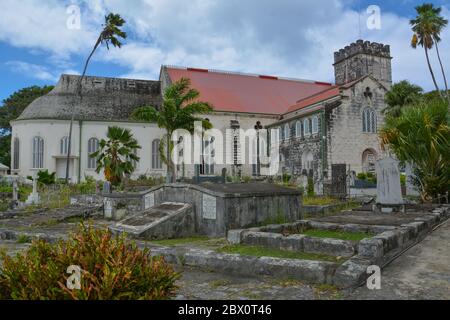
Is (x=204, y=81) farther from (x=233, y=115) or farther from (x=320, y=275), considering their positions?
(x=320, y=275)

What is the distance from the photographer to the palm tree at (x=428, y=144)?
1498 cm

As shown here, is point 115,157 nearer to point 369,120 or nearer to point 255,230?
point 255,230

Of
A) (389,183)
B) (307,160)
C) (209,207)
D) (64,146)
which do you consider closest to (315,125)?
(307,160)

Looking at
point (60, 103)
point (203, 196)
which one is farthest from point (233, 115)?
point (203, 196)

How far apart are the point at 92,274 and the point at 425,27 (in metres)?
34.1

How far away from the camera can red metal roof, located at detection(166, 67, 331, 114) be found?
128 ft

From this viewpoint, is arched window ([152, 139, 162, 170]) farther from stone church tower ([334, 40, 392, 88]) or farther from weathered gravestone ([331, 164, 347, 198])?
stone church tower ([334, 40, 392, 88])

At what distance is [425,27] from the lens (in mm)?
30422

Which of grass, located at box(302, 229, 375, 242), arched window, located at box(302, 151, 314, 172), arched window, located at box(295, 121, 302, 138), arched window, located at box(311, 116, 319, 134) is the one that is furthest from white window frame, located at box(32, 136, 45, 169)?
grass, located at box(302, 229, 375, 242)

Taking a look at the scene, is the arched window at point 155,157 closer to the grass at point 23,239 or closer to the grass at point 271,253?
the grass at point 23,239

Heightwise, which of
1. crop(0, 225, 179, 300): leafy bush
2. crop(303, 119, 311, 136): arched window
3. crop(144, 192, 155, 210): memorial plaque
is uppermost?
crop(303, 119, 311, 136): arched window

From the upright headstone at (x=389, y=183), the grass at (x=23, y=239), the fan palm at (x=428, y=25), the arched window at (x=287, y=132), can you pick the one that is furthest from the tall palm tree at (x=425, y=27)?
the grass at (x=23, y=239)

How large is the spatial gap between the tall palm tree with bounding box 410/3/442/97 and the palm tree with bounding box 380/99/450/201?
17113mm

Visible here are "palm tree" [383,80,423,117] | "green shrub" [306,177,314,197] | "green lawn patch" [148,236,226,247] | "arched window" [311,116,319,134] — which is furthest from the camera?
"arched window" [311,116,319,134]
